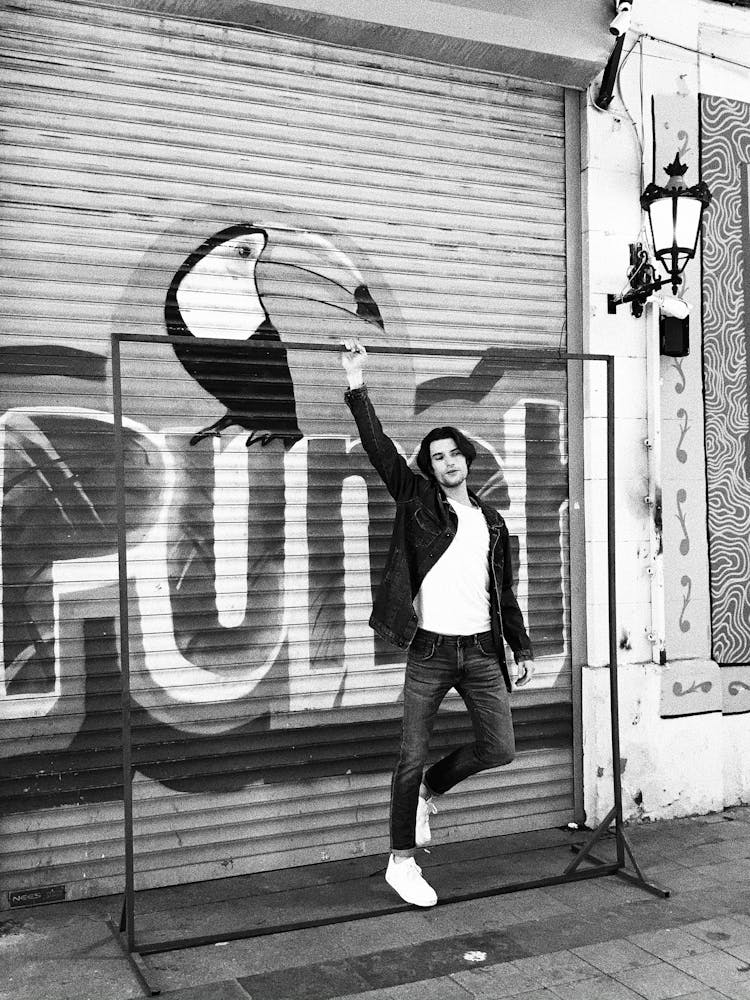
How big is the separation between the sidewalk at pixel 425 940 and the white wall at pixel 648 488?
2.31 feet

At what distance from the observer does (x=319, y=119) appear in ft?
16.9

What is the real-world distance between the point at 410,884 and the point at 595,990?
987 mm

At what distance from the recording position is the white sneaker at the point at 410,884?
4427mm

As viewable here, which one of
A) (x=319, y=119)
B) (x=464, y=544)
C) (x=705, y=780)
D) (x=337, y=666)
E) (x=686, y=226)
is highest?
(x=319, y=119)

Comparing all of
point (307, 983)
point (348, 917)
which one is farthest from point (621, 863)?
point (307, 983)

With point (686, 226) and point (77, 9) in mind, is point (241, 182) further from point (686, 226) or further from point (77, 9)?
point (686, 226)

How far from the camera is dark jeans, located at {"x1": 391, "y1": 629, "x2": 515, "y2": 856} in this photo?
14.5 feet

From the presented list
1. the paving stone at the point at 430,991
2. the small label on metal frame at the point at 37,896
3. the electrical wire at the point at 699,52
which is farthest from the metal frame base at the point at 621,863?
the electrical wire at the point at 699,52

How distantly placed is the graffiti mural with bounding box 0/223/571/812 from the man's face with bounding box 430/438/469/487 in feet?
1.53

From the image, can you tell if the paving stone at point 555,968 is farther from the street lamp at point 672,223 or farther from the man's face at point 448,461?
the street lamp at point 672,223

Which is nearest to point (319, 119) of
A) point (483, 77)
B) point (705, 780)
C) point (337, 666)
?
point (483, 77)

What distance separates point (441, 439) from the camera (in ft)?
14.7

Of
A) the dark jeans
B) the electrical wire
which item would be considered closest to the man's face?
the dark jeans

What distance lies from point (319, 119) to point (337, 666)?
2.85m
